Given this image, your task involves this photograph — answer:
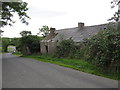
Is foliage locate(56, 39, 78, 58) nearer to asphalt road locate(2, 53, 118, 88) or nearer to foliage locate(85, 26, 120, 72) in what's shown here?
foliage locate(85, 26, 120, 72)

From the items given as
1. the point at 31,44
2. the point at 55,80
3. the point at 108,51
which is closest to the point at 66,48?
the point at 108,51

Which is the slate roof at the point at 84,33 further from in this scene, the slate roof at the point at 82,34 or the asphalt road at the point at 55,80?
the asphalt road at the point at 55,80

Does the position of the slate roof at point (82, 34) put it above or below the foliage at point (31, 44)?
above

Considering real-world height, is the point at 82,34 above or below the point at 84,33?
below

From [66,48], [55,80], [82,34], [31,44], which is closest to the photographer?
[55,80]

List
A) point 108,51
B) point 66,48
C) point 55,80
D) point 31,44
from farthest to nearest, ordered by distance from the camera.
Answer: point 31,44, point 66,48, point 108,51, point 55,80

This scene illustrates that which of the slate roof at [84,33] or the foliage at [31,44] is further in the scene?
the foliage at [31,44]

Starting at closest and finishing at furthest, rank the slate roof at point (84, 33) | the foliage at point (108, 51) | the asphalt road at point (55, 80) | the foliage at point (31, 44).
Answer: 1. the asphalt road at point (55, 80)
2. the foliage at point (108, 51)
3. the slate roof at point (84, 33)
4. the foliage at point (31, 44)

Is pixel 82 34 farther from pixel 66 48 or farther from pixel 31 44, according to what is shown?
pixel 31 44

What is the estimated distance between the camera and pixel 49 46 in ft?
76.2

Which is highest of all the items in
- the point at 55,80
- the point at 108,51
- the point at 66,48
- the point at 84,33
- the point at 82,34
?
the point at 84,33

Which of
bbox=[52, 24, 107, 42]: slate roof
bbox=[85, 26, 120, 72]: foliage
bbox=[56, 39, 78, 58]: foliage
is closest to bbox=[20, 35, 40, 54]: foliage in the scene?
bbox=[52, 24, 107, 42]: slate roof

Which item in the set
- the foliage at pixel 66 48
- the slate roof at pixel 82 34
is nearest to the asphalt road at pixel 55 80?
the foliage at pixel 66 48

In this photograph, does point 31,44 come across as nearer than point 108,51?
No
